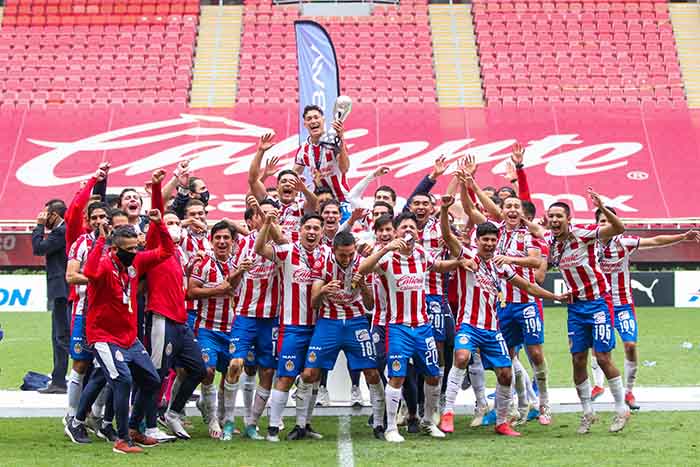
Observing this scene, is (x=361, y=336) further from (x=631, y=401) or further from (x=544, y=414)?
(x=631, y=401)

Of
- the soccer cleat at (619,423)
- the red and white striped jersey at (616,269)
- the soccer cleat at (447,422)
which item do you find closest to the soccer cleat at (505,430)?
the soccer cleat at (447,422)

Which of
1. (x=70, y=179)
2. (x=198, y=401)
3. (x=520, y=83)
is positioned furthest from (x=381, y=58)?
(x=198, y=401)

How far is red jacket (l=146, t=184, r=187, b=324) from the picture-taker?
29.9 ft

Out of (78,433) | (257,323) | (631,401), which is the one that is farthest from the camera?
(631,401)

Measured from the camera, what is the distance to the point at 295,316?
939 centimetres

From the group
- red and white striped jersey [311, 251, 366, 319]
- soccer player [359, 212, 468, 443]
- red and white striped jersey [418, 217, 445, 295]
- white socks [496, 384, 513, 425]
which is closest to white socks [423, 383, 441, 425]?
soccer player [359, 212, 468, 443]

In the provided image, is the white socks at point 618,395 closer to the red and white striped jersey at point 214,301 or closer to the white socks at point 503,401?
the white socks at point 503,401

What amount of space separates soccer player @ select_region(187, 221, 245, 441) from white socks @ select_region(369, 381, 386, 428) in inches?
49.9

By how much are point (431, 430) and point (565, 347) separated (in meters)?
7.66

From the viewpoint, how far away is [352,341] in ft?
30.4

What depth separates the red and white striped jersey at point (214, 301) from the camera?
974 cm

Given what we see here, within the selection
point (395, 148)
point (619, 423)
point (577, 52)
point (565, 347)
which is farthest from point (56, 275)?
point (577, 52)

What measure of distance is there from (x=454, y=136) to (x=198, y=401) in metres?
19.5

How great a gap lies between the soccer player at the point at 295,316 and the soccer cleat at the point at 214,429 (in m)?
0.46
